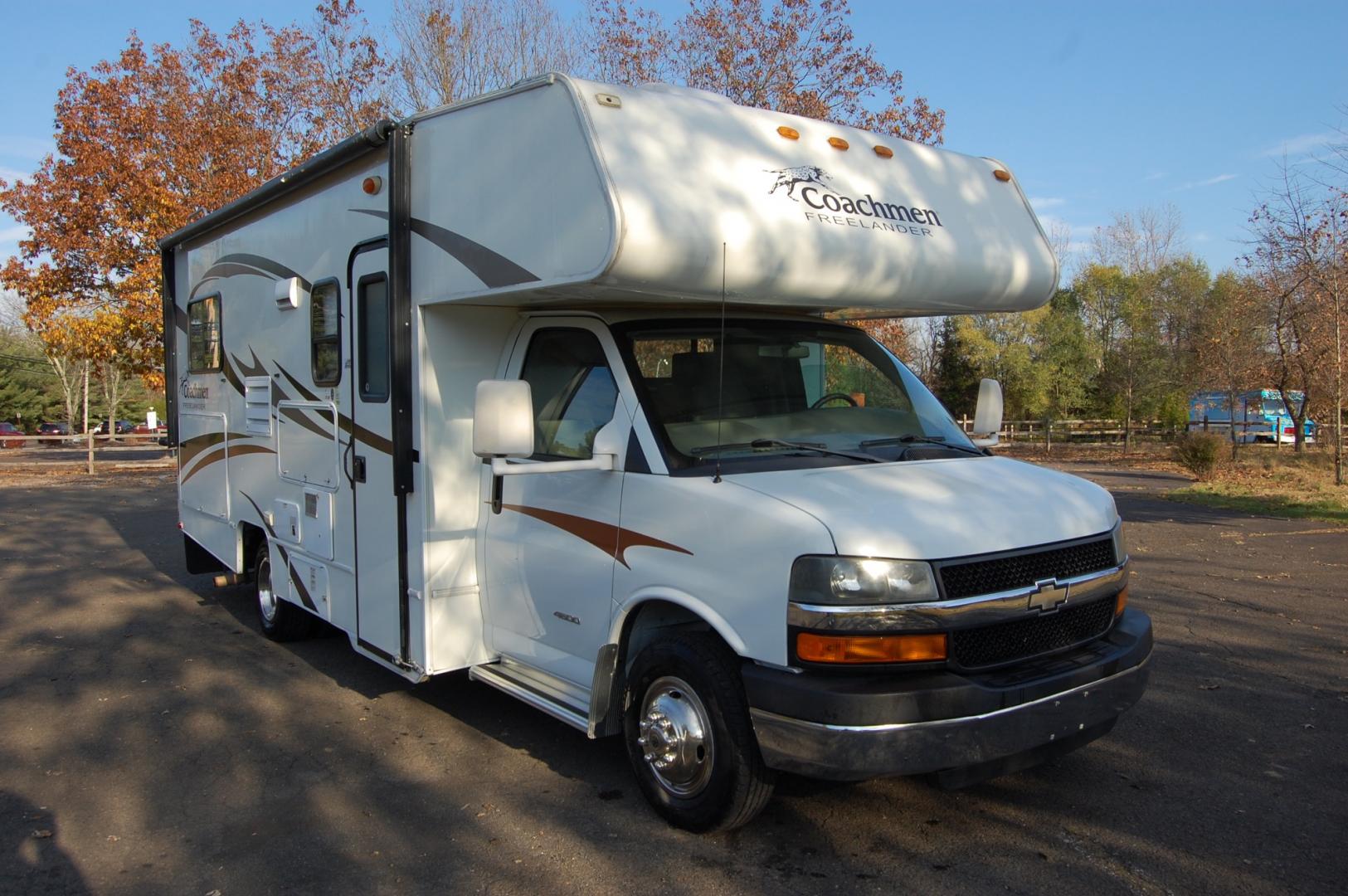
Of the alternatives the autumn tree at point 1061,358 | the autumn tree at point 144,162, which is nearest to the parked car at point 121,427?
the autumn tree at point 144,162

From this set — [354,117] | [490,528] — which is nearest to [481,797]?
[490,528]

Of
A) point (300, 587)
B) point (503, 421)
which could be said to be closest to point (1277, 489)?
point (300, 587)

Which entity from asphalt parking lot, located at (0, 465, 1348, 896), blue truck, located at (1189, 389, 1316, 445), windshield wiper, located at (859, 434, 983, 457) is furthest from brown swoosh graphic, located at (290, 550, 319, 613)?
blue truck, located at (1189, 389, 1316, 445)

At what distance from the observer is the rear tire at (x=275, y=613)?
6899 millimetres

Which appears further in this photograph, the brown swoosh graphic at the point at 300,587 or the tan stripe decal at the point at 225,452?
the tan stripe decal at the point at 225,452

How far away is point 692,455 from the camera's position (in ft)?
13.1

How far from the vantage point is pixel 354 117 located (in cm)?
1895

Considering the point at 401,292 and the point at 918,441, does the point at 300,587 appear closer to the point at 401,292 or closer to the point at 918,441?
the point at 401,292

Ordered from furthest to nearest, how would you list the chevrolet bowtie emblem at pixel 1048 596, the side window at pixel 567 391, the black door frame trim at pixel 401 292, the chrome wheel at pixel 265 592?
the chrome wheel at pixel 265 592
the black door frame trim at pixel 401 292
the side window at pixel 567 391
the chevrolet bowtie emblem at pixel 1048 596

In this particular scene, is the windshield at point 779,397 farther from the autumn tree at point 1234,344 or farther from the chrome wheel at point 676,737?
the autumn tree at point 1234,344

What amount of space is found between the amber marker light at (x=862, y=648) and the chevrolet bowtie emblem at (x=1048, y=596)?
0.48 metres

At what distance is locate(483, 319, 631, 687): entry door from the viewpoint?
164 inches

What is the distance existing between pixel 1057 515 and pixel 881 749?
3.92 ft

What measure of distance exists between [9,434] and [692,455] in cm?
5567
